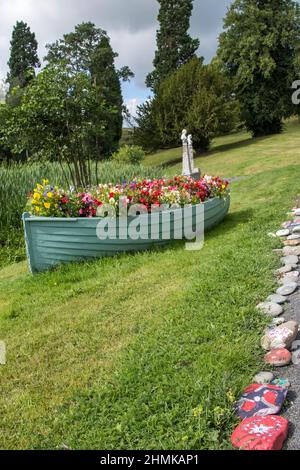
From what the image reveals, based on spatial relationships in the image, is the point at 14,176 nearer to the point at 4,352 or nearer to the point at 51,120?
the point at 51,120

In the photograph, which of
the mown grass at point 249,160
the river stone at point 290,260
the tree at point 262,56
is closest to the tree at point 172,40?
the tree at point 262,56

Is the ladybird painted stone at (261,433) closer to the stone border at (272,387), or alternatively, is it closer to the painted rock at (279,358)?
the stone border at (272,387)

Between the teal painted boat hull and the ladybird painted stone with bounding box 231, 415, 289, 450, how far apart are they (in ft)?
11.6

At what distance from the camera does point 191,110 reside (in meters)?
24.8

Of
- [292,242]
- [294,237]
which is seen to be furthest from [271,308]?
[294,237]

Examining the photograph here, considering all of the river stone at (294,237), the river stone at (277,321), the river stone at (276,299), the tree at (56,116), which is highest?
the tree at (56,116)

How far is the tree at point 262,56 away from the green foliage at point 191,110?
2.62 meters

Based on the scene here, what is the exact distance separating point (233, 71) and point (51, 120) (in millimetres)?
25192

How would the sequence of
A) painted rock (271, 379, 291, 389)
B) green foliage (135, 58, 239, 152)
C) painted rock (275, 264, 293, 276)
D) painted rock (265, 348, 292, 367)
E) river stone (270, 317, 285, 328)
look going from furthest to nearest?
1. green foliage (135, 58, 239, 152)
2. painted rock (275, 264, 293, 276)
3. river stone (270, 317, 285, 328)
4. painted rock (265, 348, 292, 367)
5. painted rock (271, 379, 291, 389)

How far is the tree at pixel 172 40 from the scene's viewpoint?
114ft

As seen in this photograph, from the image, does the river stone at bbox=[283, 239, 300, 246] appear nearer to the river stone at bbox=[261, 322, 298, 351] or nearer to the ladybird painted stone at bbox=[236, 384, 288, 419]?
the river stone at bbox=[261, 322, 298, 351]

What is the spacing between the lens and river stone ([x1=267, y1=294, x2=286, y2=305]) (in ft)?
11.4

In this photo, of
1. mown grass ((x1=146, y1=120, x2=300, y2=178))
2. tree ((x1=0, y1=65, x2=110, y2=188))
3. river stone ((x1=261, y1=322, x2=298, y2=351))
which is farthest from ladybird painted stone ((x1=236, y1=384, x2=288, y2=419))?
mown grass ((x1=146, y1=120, x2=300, y2=178))

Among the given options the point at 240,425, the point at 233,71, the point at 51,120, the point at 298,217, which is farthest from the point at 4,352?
the point at 233,71
